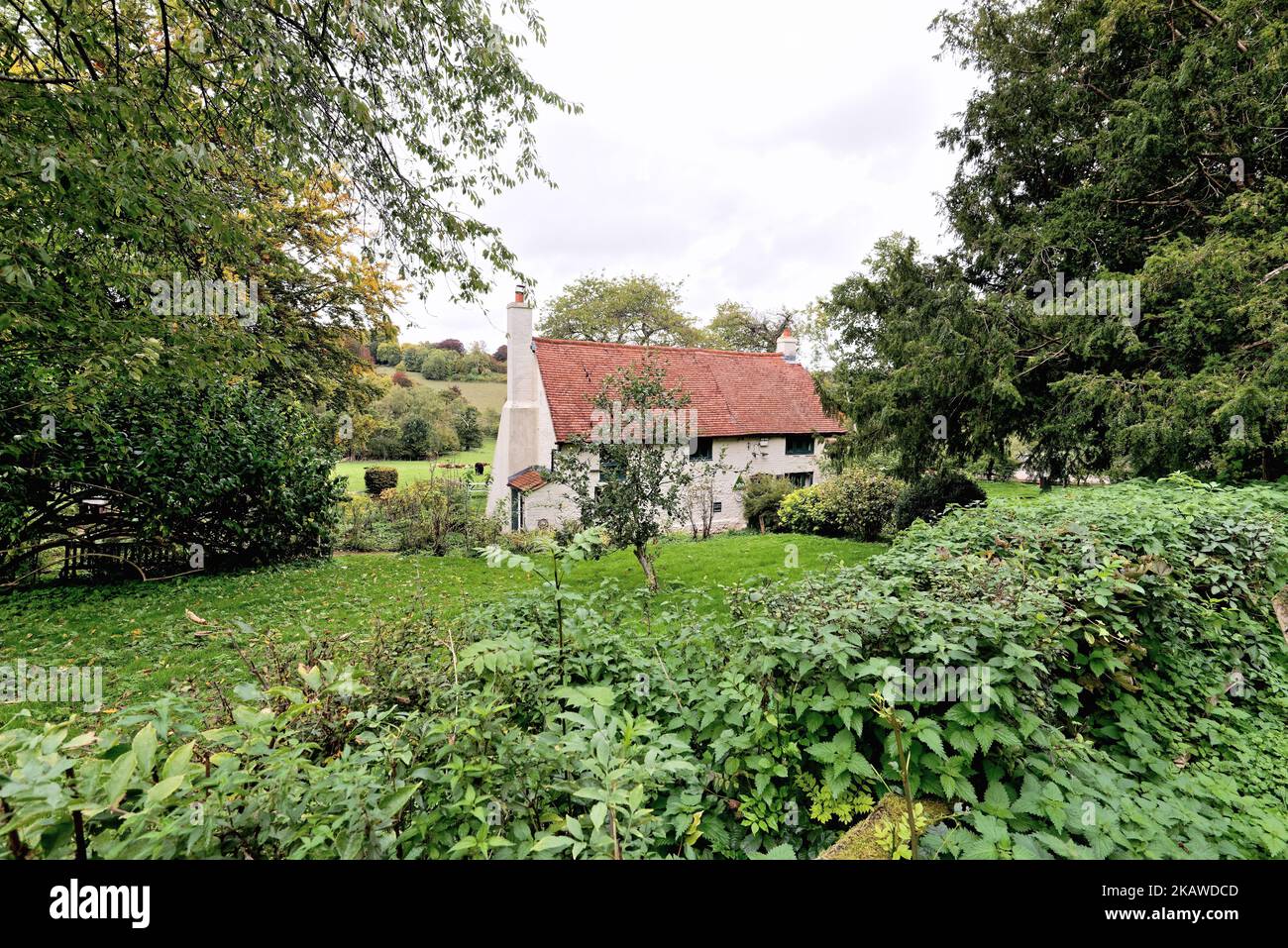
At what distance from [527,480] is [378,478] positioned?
12318mm

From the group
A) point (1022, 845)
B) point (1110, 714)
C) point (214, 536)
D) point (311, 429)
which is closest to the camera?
point (1022, 845)

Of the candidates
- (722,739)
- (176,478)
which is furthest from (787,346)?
(722,739)

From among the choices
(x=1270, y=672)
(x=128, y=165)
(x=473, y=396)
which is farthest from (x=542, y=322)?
(x=1270, y=672)

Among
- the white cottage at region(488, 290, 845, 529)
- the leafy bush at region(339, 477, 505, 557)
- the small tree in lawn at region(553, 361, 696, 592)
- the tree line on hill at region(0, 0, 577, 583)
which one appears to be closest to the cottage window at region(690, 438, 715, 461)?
the white cottage at region(488, 290, 845, 529)

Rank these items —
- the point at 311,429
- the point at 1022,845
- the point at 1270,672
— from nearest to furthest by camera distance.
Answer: the point at 1022,845 < the point at 1270,672 < the point at 311,429

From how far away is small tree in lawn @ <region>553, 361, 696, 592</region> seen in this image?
32.2 feet

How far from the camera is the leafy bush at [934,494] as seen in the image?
1387 cm

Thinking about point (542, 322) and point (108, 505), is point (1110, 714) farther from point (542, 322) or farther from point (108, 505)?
point (542, 322)

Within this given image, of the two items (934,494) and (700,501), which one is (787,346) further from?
(934,494)

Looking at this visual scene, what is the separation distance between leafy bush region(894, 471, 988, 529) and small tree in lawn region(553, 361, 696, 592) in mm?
7800

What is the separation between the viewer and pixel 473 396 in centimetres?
3678

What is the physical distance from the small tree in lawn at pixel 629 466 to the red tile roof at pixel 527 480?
6819 millimetres
